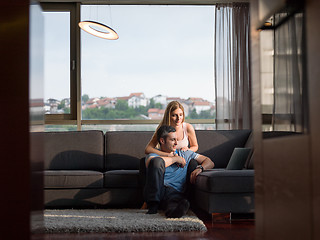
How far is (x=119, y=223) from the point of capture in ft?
9.68

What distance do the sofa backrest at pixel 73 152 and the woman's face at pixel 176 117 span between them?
95 cm

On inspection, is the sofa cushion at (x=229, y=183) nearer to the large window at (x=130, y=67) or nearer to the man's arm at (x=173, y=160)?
the man's arm at (x=173, y=160)

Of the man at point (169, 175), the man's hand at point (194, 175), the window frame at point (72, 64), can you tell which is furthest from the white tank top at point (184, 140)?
the window frame at point (72, 64)

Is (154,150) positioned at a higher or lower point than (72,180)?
higher

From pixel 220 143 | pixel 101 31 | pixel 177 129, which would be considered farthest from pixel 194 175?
pixel 101 31

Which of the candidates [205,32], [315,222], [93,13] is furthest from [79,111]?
[315,222]

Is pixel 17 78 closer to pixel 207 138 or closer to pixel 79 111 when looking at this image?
pixel 207 138

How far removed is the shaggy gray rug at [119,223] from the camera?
2828 millimetres

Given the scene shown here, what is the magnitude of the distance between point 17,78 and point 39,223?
0.33 metres

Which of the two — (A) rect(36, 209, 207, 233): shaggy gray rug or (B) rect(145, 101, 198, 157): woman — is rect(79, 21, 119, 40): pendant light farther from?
(A) rect(36, 209, 207, 233): shaggy gray rug

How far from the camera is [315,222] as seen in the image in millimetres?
679

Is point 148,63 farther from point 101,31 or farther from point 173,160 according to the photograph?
point 173,160

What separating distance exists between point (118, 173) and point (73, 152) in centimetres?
72

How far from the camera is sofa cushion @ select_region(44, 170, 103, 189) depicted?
3.94 meters
